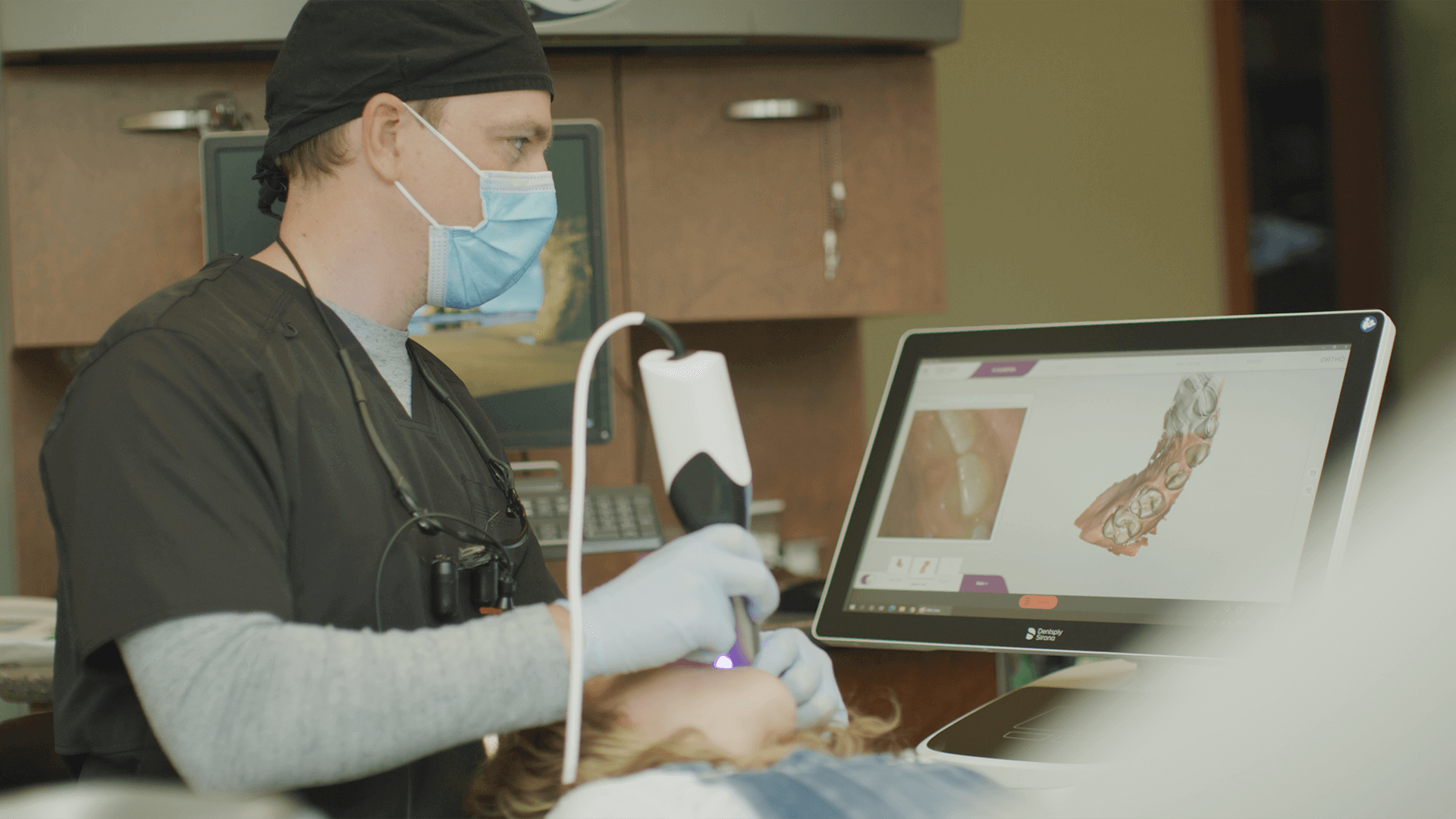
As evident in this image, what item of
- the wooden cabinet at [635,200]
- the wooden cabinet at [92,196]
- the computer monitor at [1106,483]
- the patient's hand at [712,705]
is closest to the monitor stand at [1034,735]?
the computer monitor at [1106,483]

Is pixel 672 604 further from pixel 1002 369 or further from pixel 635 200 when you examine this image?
pixel 635 200

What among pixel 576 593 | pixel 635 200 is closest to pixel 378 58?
pixel 576 593

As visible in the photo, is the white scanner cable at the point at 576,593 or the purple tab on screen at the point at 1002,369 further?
the purple tab on screen at the point at 1002,369

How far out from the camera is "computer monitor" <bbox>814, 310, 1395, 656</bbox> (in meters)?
0.94

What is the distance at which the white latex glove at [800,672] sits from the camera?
33.2 inches

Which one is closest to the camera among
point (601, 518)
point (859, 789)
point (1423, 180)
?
point (859, 789)

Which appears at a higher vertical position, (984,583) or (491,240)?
(491,240)

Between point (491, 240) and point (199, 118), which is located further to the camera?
point (199, 118)

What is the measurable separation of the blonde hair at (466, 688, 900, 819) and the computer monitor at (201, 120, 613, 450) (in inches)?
33.2

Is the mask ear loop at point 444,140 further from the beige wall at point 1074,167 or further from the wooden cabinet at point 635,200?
the beige wall at point 1074,167

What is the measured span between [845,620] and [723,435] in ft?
1.19

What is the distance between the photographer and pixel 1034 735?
951 millimetres

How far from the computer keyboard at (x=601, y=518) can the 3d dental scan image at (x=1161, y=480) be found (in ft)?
2.22

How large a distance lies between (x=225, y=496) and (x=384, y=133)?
0.40m
